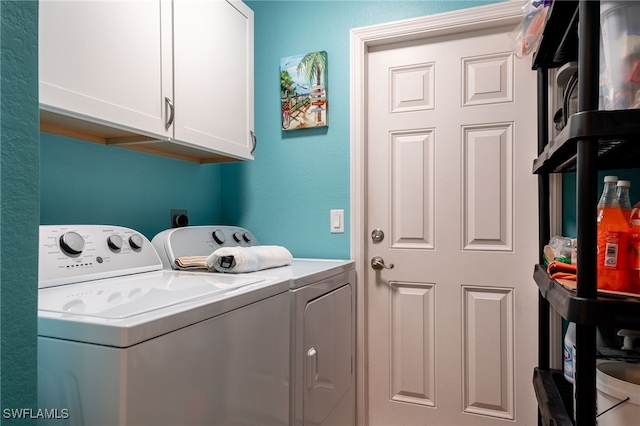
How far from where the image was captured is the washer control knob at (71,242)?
4.17ft

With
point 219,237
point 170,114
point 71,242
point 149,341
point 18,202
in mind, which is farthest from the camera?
point 219,237

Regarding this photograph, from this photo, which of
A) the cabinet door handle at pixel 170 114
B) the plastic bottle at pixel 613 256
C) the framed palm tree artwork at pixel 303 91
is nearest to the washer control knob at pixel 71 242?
the cabinet door handle at pixel 170 114

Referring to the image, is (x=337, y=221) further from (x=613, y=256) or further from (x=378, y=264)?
(x=613, y=256)

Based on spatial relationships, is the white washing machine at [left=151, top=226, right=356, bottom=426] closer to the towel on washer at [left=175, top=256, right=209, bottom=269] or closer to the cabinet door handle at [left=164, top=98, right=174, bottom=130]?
the towel on washer at [left=175, top=256, right=209, bottom=269]

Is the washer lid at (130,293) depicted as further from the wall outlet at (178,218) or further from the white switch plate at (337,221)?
the white switch plate at (337,221)

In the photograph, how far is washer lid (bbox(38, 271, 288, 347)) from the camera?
2.57 feet

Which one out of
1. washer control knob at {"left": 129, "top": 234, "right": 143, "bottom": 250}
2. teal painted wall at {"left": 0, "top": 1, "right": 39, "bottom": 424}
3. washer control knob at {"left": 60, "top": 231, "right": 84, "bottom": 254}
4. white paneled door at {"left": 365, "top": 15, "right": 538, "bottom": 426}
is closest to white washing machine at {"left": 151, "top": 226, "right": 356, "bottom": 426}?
washer control knob at {"left": 129, "top": 234, "right": 143, "bottom": 250}

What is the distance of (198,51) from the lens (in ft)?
5.51

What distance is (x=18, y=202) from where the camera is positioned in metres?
0.63

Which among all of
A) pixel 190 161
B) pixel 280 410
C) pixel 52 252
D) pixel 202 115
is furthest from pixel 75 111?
pixel 280 410

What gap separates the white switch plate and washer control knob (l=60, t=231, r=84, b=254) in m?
1.16

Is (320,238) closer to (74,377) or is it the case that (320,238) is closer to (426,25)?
(426,25)

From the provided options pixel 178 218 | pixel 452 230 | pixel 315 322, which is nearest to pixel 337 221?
pixel 452 230

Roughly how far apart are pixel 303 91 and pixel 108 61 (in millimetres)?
1060
